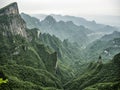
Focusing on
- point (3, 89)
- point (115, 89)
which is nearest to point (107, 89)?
point (115, 89)

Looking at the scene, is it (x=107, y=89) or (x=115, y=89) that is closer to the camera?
(x=115, y=89)

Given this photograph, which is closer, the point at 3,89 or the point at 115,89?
the point at 115,89

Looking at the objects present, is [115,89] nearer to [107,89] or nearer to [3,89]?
[107,89]
